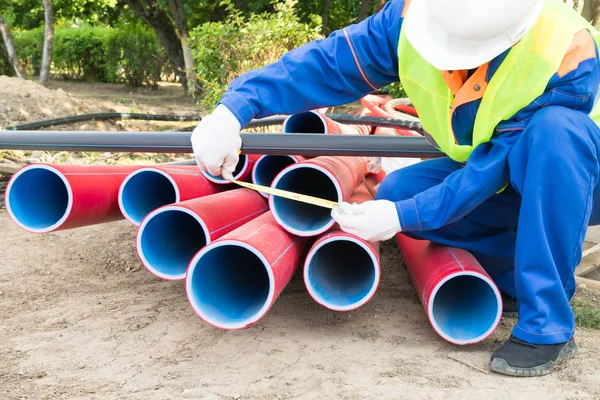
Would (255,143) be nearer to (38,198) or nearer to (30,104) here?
(38,198)

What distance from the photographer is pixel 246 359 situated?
7.20ft

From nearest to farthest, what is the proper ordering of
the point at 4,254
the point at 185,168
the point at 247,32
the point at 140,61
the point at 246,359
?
the point at 246,359 < the point at 185,168 < the point at 4,254 < the point at 247,32 < the point at 140,61

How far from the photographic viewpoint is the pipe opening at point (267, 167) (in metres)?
2.97

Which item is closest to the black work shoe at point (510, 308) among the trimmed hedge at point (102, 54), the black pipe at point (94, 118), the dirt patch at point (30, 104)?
the black pipe at point (94, 118)

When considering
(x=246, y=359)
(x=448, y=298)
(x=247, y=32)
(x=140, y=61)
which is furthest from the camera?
(x=140, y=61)

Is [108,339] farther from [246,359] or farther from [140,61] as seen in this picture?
[140,61]

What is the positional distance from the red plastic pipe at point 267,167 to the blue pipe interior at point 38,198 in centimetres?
88

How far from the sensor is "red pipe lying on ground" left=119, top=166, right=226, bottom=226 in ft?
8.82

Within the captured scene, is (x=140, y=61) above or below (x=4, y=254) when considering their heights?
below

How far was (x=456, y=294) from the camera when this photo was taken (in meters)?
2.57

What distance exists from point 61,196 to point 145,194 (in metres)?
0.37

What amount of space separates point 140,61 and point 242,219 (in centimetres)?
1383

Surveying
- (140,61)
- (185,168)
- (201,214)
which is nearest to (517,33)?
(201,214)

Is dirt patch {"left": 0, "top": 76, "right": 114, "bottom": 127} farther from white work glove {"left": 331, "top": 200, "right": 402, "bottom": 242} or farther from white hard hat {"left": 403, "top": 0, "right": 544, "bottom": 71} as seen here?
white hard hat {"left": 403, "top": 0, "right": 544, "bottom": 71}
